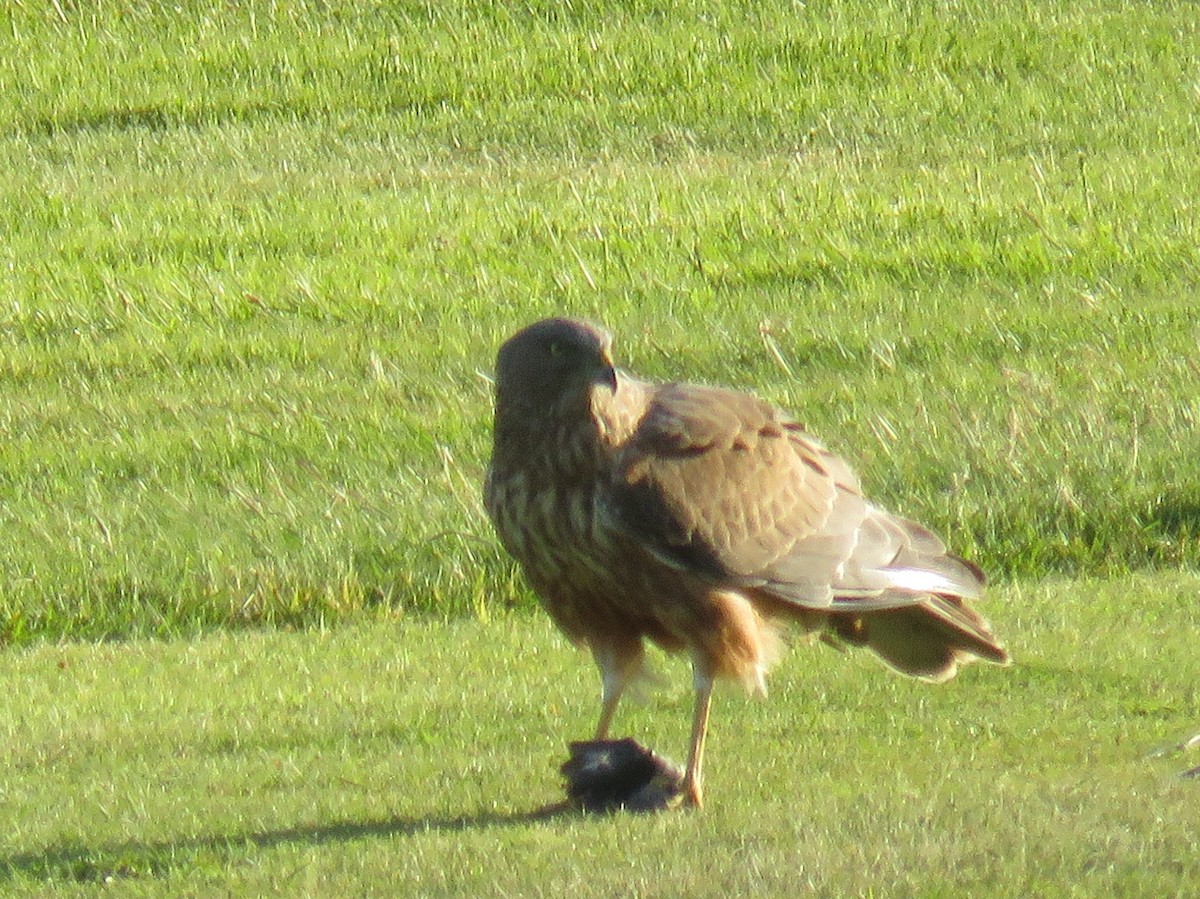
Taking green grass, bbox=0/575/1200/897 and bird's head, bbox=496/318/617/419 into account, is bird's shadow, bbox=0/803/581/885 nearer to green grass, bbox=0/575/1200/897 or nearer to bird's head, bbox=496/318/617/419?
green grass, bbox=0/575/1200/897

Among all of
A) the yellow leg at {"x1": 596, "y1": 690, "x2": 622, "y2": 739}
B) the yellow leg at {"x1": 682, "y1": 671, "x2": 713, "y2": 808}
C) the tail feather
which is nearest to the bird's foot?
the yellow leg at {"x1": 682, "y1": 671, "x2": 713, "y2": 808}

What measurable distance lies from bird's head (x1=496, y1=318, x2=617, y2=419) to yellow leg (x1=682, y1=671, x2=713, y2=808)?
0.86 meters

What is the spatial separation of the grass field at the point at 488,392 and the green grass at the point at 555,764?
0.02 metres

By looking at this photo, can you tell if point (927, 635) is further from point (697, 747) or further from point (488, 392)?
point (488, 392)

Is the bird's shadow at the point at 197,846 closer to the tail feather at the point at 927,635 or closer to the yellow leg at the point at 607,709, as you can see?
the yellow leg at the point at 607,709

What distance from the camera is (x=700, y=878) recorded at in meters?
4.89

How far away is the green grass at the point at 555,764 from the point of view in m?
5.00

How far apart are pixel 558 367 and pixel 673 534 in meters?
0.58

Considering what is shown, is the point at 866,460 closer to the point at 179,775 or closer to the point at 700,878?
the point at 179,775

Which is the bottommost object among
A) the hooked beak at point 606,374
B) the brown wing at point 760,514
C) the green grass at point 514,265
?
the green grass at point 514,265

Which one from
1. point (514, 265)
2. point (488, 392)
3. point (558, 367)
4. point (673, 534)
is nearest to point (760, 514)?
point (673, 534)

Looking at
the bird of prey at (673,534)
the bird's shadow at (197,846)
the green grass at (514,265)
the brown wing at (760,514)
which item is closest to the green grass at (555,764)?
the bird's shadow at (197,846)

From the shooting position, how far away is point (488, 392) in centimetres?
1141

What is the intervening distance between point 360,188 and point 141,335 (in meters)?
3.37
